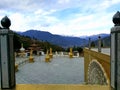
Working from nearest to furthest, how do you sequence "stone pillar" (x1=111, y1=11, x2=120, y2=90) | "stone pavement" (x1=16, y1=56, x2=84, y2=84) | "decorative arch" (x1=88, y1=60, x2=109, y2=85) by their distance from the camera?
"stone pillar" (x1=111, y1=11, x2=120, y2=90) → "decorative arch" (x1=88, y1=60, x2=109, y2=85) → "stone pavement" (x1=16, y1=56, x2=84, y2=84)

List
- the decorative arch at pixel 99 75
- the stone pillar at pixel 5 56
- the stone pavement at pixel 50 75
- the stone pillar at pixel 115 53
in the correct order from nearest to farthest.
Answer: the stone pillar at pixel 115 53 → the stone pillar at pixel 5 56 → the decorative arch at pixel 99 75 → the stone pavement at pixel 50 75

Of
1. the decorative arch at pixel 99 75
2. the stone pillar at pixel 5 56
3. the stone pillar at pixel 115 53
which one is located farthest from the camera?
the decorative arch at pixel 99 75

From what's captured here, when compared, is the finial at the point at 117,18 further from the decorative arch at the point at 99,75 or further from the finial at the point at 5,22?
the decorative arch at the point at 99,75

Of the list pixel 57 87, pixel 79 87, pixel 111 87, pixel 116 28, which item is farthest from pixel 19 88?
Result: pixel 116 28

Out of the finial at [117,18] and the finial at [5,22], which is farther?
the finial at [5,22]

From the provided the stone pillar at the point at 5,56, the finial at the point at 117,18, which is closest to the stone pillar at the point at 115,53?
Result: the finial at the point at 117,18

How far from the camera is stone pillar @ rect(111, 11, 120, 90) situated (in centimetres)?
530

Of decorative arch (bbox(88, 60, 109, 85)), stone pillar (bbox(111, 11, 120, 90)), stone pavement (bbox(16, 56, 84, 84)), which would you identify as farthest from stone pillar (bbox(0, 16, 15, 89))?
stone pavement (bbox(16, 56, 84, 84))

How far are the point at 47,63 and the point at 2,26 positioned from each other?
4787cm

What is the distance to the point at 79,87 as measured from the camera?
5.60m

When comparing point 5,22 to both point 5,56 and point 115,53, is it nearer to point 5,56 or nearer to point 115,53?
point 5,56

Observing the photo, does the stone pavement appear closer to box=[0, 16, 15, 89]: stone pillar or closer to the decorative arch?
the decorative arch

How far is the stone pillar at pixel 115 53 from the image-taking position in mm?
5305

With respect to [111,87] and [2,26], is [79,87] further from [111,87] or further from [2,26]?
[2,26]
